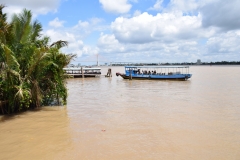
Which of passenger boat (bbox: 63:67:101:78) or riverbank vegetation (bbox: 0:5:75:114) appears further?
passenger boat (bbox: 63:67:101:78)

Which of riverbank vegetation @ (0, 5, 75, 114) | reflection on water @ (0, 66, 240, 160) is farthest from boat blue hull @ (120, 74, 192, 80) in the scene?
riverbank vegetation @ (0, 5, 75, 114)

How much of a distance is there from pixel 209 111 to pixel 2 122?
8.58m

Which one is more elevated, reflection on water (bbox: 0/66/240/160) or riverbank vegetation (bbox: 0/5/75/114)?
riverbank vegetation (bbox: 0/5/75/114)

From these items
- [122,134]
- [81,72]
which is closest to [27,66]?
[122,134]

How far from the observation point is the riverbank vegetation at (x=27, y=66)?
8.60 m

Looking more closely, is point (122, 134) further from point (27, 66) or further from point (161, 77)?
point (161, 77)

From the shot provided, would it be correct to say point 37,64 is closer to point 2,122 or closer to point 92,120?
point 2,122

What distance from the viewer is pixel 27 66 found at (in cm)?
942

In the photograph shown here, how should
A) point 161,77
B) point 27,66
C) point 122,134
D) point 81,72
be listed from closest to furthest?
point 122,134 → point 27,66 → point 161,77 → point 81,72

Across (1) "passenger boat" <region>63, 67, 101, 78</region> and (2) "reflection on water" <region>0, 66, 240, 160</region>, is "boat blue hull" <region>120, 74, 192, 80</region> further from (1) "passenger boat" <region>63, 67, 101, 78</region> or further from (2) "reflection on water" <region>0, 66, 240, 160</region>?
(2) "reflection on water" <region>0, 66, 240, 160</region>

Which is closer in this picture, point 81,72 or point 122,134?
point 122,134

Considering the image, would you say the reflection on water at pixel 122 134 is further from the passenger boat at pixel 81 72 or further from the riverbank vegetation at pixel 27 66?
the passenger boat at pixel 81 72

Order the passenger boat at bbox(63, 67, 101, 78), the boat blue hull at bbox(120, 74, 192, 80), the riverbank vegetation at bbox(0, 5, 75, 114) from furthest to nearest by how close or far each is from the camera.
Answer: the passenger boat at bbox(63, 67, 101, 78)
the boat blue hull at bbox(120, 74, 192, 80)
the riverbank vegetation at bbox(0, 5, 75, 114)

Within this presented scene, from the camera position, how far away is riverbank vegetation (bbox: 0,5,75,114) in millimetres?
8602
